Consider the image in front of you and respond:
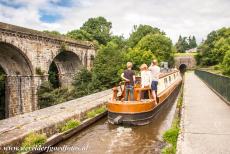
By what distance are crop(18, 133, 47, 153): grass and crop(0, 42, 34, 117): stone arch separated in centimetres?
1187

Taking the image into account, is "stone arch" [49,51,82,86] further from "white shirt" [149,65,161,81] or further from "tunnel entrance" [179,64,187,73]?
"tunnel entrance" [179,64,187,73]

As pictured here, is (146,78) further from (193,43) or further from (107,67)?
(193,43)

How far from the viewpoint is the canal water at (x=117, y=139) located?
6267mm

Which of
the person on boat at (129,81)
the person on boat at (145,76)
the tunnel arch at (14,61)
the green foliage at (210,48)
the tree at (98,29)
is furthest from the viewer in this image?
the green foliage at (210,48)

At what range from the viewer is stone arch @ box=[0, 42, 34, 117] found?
1717 centimetres

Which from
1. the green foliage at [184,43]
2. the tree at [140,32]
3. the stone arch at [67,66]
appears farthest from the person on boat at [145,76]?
the green foliage at [184,43]

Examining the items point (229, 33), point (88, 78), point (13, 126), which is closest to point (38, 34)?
point (88, 78)

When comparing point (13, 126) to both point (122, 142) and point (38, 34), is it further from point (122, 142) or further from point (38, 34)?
point (38, 34)

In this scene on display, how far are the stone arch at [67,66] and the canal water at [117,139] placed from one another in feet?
52.4

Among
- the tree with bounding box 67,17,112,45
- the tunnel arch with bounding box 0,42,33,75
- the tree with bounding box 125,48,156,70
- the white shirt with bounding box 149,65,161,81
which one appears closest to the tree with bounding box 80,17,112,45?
the tree with bounding box 67,17,112,45

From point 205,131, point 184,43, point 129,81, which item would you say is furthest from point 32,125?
point 184,43

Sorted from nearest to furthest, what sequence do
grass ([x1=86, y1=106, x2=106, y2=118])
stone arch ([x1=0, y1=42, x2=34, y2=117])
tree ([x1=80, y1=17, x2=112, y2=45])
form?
grass ([x1=86, y1=106, x2=106, y2=118]) → stone arch ([x1=0, y1=42, x2=34, y2=117]) → tree ([x1=80, y1=17, x2=112, y2=45])

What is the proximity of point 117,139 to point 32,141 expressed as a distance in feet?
7.87

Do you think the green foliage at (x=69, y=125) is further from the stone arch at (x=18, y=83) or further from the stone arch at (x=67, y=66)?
the stone arch at (x=67, y=66)
